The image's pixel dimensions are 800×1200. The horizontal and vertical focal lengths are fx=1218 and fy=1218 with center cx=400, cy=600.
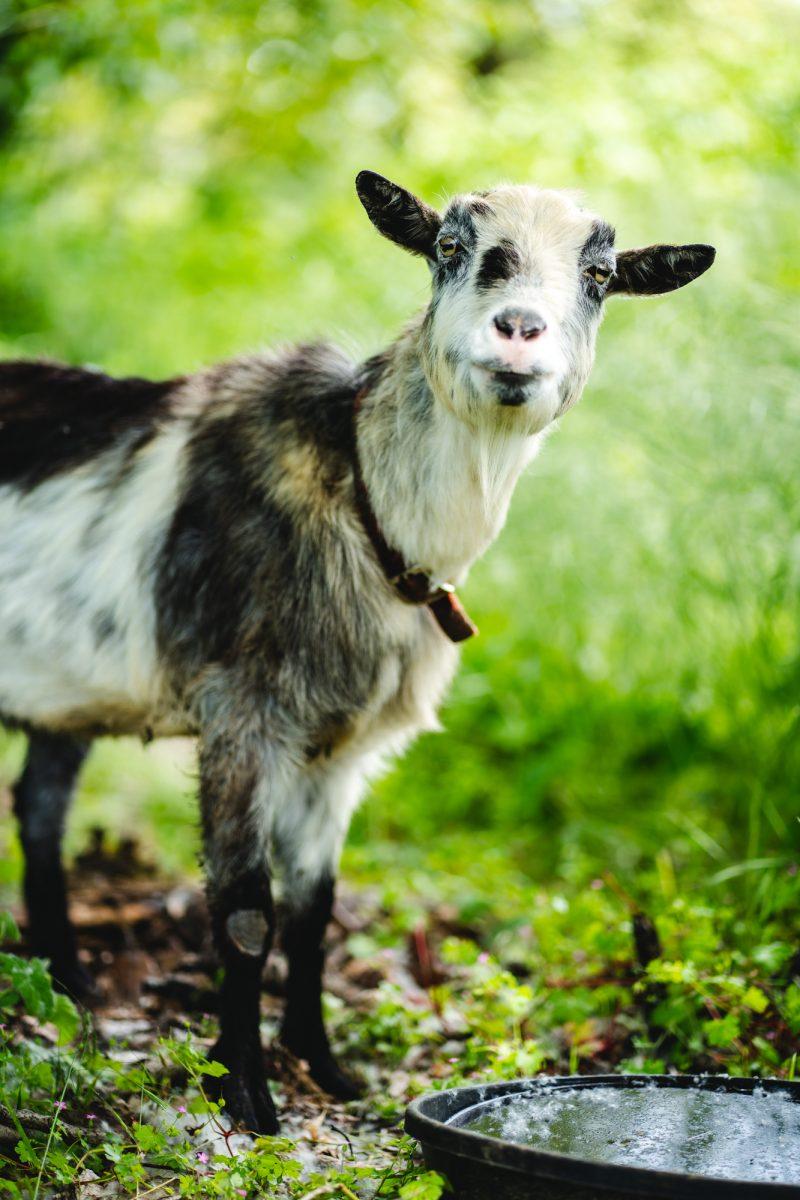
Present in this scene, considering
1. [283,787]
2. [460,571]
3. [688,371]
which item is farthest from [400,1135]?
[688,371]

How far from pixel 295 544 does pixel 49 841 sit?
1.49 m

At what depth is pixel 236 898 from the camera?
2.88 metres

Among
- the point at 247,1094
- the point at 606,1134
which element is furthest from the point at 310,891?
the point at 606,1134

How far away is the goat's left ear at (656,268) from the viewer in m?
2.87

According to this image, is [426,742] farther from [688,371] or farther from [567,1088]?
[567,1088]

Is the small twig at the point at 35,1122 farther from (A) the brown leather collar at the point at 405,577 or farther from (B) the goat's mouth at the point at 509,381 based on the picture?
(B) the goat's mouth at the point at 509,381

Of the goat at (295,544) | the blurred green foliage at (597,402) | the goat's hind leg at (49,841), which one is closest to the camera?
the goat at (295,544)

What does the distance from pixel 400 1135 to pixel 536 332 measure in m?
1.78

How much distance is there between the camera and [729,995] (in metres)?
2.89

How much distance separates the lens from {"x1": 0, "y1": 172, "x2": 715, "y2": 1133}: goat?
8.91ft

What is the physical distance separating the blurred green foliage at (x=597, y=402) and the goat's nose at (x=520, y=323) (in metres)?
1.02

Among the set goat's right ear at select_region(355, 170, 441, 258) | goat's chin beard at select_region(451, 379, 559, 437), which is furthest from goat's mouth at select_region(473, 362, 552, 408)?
goat's right ear at select_region(355, 170, 441, 258)

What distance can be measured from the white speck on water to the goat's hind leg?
178 centimetres

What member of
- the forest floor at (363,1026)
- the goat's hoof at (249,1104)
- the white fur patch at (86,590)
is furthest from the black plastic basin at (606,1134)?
the white fur patch at (86,590)
